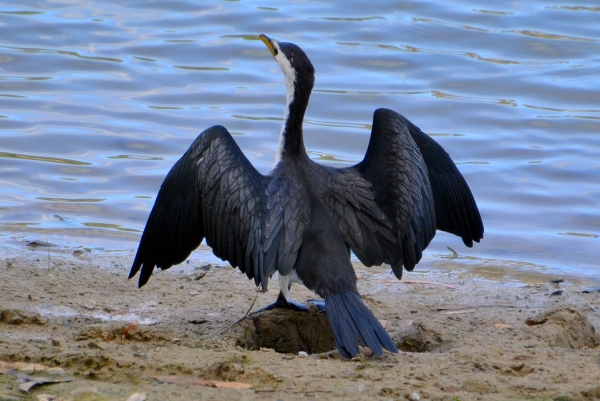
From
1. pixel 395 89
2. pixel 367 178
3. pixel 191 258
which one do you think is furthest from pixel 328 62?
pixel 367 178

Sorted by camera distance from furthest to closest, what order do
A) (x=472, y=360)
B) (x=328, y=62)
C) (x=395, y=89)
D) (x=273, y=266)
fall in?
(x=328, y=62)
(x=395, y=89)
(x=273, y=266)
(x=472, y=360)

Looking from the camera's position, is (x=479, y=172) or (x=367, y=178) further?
(x=479, y=172)

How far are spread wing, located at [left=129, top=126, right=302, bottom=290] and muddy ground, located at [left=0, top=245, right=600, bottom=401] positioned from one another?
446mm

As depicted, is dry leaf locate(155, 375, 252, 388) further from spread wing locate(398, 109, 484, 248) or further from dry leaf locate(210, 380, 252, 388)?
spread wing locate(398, 109, 484, 248)

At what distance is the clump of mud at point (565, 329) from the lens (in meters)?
5.35

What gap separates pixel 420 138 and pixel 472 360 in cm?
216

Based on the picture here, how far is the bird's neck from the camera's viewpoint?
19.4ft

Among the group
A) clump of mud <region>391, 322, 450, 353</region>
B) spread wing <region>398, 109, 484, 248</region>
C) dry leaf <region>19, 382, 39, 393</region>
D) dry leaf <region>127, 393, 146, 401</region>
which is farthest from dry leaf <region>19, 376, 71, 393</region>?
spread wing <region>398, 109, 484, 248</region>

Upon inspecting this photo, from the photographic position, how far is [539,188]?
960 cm

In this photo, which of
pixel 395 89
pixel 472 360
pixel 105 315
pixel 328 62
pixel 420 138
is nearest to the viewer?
pixel 472 360

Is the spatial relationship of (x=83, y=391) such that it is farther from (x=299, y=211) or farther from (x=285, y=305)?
(x=285, y=305)

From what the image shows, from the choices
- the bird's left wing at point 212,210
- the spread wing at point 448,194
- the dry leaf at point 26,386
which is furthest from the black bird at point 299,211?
the dry leaf at point 26,386

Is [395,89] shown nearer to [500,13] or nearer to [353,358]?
[500,13]

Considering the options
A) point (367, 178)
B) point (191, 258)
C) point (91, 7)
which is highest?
point (91, 7)
